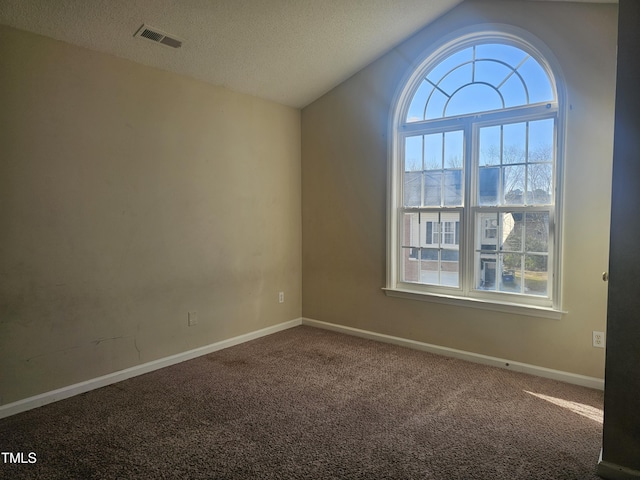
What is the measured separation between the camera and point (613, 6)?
2.77 m

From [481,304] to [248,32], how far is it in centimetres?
285

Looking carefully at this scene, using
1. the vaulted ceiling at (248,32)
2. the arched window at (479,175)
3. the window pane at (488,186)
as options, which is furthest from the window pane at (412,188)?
the vaulted ceiling at (248,32)

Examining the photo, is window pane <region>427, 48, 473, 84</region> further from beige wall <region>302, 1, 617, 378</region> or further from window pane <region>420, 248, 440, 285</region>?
window pane <region>420, 248, 440, 285</region>

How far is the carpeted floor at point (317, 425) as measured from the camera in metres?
2.02

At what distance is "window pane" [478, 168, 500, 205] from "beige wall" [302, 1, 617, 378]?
1.74 feet

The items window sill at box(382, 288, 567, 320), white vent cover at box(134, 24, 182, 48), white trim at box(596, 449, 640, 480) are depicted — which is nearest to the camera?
white trim at box(596, 449, 640, 480)

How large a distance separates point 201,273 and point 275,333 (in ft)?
3.70

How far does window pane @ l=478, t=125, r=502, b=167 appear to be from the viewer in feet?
11.1

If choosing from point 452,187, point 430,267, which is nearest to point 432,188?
point 452,187

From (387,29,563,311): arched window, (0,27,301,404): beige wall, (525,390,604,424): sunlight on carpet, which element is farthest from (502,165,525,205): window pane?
(0,27,301,404): beige wall

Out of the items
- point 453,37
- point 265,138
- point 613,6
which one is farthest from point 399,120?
point 613,6

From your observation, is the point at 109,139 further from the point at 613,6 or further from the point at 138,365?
the point at 613,6

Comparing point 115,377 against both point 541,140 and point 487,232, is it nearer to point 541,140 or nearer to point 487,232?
point 487,232

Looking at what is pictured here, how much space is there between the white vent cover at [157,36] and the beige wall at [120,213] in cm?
33
